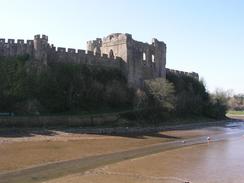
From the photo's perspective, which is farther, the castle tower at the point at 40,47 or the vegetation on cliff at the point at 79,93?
the castle tower at the point at 40,47

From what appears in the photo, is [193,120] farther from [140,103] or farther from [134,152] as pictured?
[134,152]

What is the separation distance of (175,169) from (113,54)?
3346cm

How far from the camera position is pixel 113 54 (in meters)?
55.8

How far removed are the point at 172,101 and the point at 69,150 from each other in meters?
26.3

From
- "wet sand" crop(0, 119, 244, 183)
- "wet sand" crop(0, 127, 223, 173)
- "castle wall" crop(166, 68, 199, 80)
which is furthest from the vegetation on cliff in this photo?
"wet sand" crop(0, 119, 244, 183)

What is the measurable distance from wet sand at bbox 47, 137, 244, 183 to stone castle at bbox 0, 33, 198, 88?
1972 cm

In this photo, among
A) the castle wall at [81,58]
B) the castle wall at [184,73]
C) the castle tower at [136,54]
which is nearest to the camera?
the castle wall at [81,58]

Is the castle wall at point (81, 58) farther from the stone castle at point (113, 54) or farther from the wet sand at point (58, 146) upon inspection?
the wet sand at point (58, 146)

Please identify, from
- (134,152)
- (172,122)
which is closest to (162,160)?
(134,152)

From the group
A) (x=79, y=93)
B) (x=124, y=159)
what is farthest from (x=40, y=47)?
(x=124, y=159)

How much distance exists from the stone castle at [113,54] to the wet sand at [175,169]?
19.7 metres

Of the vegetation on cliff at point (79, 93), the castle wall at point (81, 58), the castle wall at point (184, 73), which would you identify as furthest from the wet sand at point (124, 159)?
the castle wall at point (184, 73)

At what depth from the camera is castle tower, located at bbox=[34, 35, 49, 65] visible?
43312mm

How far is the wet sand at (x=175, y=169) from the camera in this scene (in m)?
21.0
